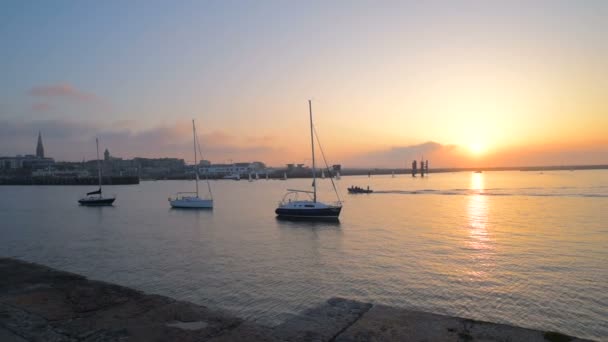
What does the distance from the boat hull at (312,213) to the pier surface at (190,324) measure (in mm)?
32266

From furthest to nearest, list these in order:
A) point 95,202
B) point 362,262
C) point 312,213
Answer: point 95,202 → point 312,213 → point 362,262

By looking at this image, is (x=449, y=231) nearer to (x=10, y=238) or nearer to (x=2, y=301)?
(x=2, y=301)

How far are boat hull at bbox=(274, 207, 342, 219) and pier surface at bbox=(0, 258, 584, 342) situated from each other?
3227 cm

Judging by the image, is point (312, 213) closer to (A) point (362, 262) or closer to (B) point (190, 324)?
(A) point (362, 262)

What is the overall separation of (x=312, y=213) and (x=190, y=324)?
3607 cm

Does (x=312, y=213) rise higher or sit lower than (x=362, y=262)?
higher

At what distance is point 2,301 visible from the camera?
10.5 m

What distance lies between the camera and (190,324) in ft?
28.8

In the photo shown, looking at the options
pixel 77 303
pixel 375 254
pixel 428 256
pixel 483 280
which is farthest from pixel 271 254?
pixel 77 303

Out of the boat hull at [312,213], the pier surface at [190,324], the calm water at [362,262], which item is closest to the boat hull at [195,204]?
the calm water at [362,262]

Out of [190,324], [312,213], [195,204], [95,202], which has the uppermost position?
[190,324]

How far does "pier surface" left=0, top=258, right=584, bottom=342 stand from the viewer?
26.4 ft

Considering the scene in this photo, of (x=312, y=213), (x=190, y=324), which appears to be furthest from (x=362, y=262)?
(x=312, y=213)

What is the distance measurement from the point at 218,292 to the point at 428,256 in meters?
14.0
